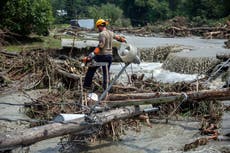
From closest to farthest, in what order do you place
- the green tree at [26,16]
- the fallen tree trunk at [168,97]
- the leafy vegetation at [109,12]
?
the fallen tree trunk at [168,97]
the green tree at [26,16]
the leafy vegetation at [109,12]

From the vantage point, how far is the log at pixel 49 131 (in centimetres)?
668

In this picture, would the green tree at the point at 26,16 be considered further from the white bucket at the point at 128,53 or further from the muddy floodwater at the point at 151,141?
the white bucket at the point at 128,53

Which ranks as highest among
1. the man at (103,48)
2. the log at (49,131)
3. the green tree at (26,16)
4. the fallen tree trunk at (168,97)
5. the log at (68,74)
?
the green tree at (26,16)

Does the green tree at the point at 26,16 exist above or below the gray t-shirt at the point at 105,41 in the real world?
above

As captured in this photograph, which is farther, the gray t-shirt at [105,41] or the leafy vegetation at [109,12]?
the leafy vegetation at [109,12]

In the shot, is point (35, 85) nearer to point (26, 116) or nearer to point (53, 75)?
point (53, 75)

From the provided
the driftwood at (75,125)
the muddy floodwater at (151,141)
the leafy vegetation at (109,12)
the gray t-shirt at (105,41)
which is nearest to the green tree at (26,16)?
the leafy vegetation at (109,12)

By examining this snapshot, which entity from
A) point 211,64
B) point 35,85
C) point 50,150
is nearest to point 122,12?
point 211,64

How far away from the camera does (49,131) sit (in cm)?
721

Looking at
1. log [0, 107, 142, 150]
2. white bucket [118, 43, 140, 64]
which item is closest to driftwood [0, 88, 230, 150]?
log [0, 107, 142, 150]

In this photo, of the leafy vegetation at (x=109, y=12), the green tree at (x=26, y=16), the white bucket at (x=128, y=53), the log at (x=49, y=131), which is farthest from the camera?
the leafy vegetation at (x=109, y=12)

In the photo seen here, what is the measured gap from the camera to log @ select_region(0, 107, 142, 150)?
21.9 ft

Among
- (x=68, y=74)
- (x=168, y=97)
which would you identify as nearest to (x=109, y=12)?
(x=68, y=74)

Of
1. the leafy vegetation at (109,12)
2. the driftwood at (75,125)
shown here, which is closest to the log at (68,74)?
the driftwood at (75,125)
